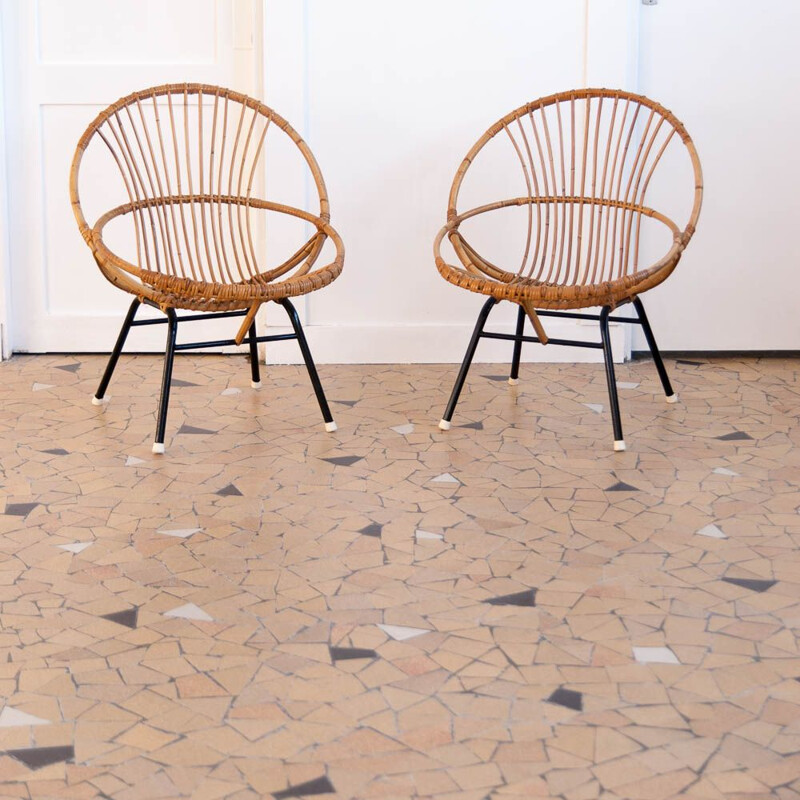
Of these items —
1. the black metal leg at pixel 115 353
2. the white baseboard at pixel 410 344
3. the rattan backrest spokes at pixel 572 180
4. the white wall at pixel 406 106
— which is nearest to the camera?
the black metal leg at pixel 115 353

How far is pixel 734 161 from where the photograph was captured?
11.2 ft

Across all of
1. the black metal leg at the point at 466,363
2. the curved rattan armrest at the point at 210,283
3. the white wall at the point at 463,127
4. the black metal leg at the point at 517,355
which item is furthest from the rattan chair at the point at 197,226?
the black metal leg at the point at 517,355

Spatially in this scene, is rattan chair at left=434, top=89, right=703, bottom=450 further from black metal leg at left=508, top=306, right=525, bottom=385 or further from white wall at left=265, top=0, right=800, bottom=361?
white wall at left=265, top=0, right=800, bottom=361

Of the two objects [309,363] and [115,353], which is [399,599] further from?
[115,353]

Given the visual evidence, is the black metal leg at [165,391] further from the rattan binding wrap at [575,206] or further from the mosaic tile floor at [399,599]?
the rattan binding wrap at [575,206]

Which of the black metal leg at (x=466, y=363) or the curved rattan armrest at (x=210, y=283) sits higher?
the curved rattan armrest at (x=210, y=283)


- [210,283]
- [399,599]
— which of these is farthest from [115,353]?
[399,599]

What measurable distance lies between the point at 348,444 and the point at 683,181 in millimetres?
1466

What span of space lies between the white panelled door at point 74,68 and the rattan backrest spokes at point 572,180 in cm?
84

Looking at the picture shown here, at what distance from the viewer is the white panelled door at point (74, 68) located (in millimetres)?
3295

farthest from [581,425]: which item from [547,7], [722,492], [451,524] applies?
[547,7]

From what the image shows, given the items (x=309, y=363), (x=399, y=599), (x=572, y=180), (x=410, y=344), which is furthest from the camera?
(x=410, y=344)

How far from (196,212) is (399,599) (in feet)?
5.75

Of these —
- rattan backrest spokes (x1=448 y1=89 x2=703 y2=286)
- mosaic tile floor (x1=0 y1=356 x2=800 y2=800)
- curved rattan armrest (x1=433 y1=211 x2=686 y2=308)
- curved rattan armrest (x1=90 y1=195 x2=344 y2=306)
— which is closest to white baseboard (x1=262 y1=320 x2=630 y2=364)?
rattan backrest spokes (x1=448 y1=89 x2=703 y2=286)
